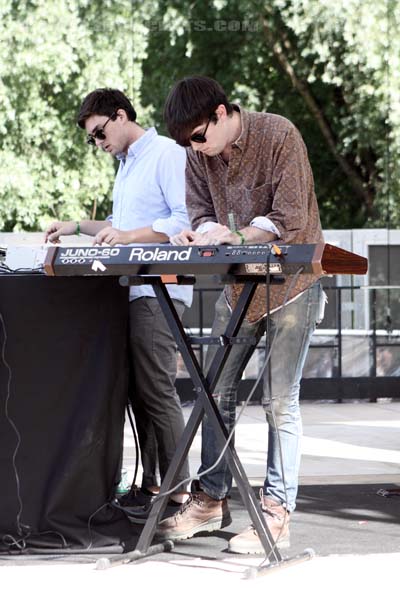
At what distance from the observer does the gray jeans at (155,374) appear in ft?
13.9

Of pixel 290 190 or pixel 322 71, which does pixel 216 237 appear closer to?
pixel 290 190

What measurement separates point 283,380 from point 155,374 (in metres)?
0.59

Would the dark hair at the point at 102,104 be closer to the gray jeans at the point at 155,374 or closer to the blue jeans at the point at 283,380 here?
the gray jeans at the point at 155,374

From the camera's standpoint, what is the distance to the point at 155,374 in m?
4.26

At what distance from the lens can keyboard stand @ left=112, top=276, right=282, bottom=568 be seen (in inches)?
143

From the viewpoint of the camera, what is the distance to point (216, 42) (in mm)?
8867

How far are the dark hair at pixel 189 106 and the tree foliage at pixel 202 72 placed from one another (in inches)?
193

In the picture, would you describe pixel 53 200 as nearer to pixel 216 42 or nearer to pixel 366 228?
pixel 216 42

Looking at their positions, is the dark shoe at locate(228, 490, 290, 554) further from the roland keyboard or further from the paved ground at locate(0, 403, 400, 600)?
the roland keyboard

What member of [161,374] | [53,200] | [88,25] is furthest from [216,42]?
[161,374]

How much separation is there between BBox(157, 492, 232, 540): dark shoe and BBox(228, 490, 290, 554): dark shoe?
0.20 m

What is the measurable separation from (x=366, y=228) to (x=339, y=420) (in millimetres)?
1738

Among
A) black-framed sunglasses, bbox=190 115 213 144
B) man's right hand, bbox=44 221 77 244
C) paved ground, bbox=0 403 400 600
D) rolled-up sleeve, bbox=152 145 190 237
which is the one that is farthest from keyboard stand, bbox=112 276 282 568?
man's right hand, bbox=44 221 77 244

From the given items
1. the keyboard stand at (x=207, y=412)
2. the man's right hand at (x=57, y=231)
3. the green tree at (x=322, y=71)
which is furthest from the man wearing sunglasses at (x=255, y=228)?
the green tree at (x=322, y=71)
